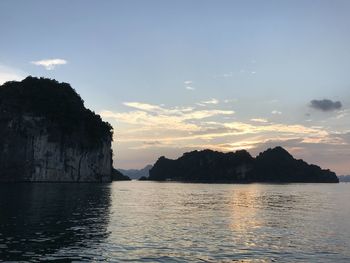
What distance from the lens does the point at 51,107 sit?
17738 centimetres

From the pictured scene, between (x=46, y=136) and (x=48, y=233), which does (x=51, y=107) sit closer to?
(x=46, y=136)

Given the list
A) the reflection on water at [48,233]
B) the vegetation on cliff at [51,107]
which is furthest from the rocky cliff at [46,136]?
the reflection on water at [48,233]

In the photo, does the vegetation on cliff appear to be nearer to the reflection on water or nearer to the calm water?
the reflection on water

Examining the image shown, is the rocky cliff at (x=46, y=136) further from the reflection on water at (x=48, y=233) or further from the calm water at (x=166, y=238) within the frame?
the calm water at (x=166, y=238)

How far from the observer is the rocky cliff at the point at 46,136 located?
16262cm

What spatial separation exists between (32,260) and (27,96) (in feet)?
527

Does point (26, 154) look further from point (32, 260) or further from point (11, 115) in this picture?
point (32, 260)

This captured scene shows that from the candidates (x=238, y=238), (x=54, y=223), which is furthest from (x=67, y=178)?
(x=238, y=238)

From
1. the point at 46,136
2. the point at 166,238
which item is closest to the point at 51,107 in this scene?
the point at 46,136

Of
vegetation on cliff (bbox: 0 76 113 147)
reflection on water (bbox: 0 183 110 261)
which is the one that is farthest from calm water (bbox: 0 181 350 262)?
vegetation on cliff (bbox: 0 76 113 147)

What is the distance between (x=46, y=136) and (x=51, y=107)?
1426 cm

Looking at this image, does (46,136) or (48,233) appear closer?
(48,233)

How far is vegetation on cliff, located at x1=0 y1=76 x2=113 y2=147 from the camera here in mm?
168625

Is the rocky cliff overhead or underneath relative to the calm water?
overhead
